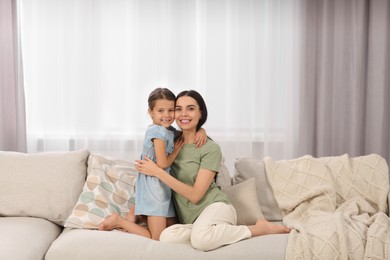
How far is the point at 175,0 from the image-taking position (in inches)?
192

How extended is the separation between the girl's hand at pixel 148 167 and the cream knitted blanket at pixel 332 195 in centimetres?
74

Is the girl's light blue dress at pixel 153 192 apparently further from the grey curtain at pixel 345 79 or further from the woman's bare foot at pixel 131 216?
the grey curtain at pixel 345 79

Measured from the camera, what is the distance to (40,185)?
126 inches

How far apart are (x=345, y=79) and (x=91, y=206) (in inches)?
107

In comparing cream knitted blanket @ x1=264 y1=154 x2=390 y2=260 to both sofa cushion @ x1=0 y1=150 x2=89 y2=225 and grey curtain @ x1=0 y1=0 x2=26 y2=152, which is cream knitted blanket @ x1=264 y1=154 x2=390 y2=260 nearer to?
sofa cushion @ x1=0 y1=150 x2=89 y2=225

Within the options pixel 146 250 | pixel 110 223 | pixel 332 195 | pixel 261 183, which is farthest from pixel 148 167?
pixel 332 195

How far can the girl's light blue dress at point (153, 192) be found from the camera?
9.70 feet

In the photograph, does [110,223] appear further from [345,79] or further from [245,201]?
[345,79]

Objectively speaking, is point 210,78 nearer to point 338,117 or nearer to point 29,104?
point 338,117

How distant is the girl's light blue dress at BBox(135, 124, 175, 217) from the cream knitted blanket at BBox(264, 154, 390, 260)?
2.15 ft

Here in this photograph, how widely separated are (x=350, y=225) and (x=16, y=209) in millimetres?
1771

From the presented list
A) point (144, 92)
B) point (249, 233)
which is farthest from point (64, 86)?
point (249, 233)

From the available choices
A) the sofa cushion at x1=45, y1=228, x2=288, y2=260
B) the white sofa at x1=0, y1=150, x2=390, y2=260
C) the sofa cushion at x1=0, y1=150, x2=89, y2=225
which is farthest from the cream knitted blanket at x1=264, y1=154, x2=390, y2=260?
the sofa cushion at x1=0, y1=150, x2=89, y2=225

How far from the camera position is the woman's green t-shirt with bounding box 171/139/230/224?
9.80 feet
